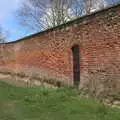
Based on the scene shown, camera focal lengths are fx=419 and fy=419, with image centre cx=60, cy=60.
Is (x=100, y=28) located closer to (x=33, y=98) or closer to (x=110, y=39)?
(x=110, y=39)

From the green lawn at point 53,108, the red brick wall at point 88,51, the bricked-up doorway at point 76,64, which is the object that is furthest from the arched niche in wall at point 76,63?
the green lawn at point 53,108

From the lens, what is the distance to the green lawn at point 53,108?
429 inches

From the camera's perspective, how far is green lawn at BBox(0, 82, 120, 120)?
10906mm

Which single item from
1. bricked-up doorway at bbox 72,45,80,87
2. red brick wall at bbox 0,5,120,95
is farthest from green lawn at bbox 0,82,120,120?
bricked-up doorway at bbox 72,45,80,87

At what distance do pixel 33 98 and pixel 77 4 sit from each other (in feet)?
110

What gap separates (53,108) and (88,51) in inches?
158

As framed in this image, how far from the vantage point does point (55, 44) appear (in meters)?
19.9

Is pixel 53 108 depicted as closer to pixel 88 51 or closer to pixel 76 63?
pixel 88 51

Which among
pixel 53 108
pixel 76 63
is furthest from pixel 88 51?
pixel 53 108

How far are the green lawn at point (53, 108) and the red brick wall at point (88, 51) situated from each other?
3.05 feet

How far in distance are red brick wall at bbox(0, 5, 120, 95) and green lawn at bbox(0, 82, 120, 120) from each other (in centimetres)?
93

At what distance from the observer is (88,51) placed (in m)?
15.7

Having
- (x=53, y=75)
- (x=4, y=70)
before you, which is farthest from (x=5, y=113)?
(x=4, y=70)

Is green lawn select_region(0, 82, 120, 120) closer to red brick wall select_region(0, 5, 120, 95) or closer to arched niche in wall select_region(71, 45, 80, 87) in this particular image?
red brick wall select_region(0, 5, 120, 95)
